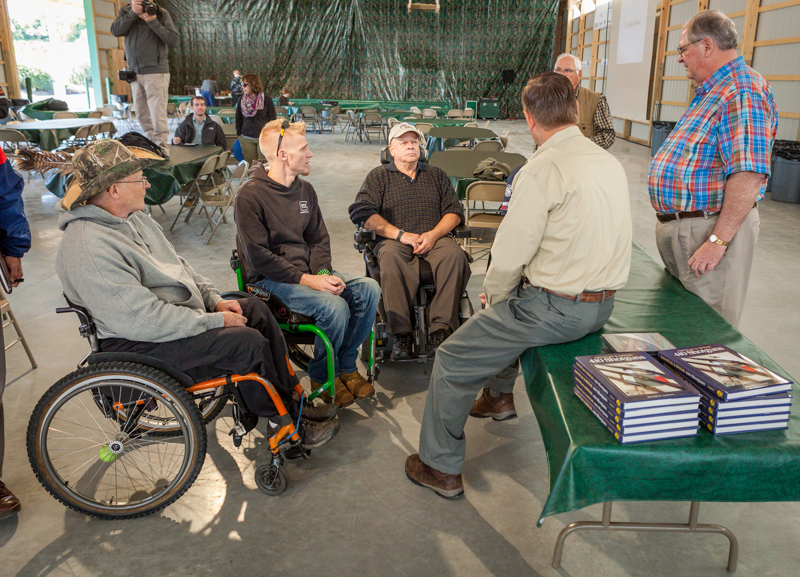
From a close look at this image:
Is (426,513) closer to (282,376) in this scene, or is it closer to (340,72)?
(282,376)

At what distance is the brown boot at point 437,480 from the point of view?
2.04 metres

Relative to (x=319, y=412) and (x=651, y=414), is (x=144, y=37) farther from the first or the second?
(x=651, y=414)

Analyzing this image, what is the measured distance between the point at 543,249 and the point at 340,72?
736 inches

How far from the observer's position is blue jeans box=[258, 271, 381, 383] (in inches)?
98.8

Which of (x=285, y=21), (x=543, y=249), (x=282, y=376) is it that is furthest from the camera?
(x=285, y=21)

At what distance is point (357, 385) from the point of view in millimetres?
2670

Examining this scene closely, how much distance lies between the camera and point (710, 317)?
2078mm

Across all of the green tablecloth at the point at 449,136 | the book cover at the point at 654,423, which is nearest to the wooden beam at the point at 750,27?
the green tablecloth at the point at 449,136

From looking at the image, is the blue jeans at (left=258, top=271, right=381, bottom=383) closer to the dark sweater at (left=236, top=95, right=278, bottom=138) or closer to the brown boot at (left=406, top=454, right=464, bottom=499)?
the brown boot at (left=406, top=454, right=464, bottom=499)

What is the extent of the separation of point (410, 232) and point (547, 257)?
1465 millimetres

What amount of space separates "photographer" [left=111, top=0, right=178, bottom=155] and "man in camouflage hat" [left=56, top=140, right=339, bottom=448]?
3.84 meters

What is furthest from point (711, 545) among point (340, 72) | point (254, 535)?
point (340, 72)

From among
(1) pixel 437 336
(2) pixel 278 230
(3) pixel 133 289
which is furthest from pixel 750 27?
(3) pixel 133 289

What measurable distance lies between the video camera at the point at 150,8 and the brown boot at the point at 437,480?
5.12 m
